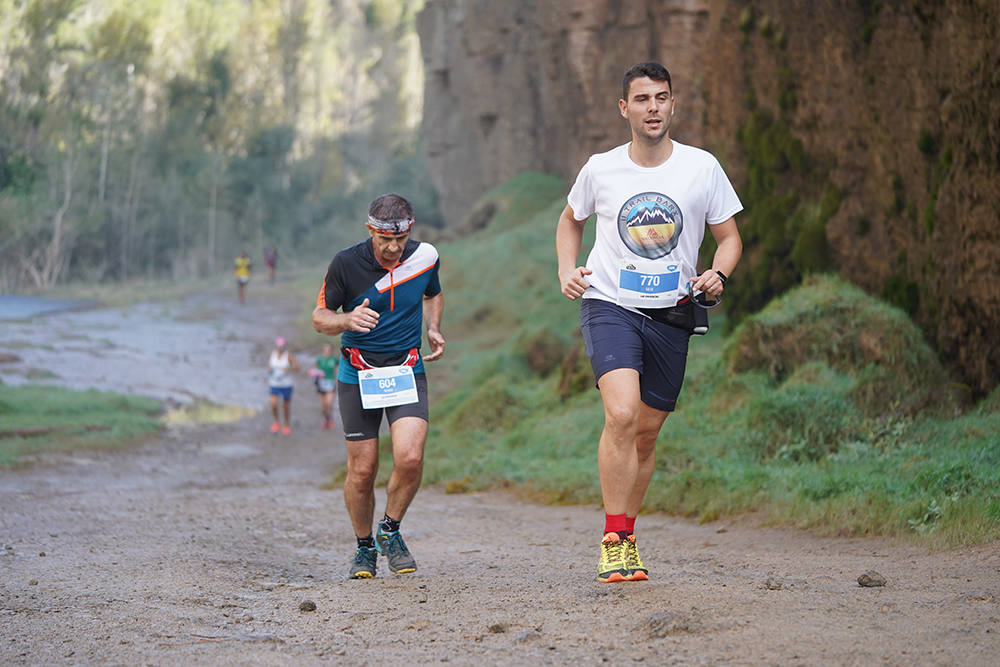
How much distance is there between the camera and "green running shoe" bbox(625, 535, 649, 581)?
5262mm

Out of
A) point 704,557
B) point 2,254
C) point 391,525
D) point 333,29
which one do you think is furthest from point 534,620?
point 333,29

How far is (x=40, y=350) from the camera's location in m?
25.3

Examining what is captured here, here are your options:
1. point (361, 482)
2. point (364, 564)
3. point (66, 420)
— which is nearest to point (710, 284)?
point (361, 482)

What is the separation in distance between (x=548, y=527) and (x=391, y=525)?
9.44ft

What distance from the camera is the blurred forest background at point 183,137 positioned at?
163 feet

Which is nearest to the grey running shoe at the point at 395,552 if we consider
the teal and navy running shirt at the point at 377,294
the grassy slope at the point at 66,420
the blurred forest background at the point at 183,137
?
the teal and navy running shirt at the point at 377,294

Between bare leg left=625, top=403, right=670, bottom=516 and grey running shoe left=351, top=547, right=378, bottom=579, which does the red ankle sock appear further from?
grey running shoe left=351, top=547, right=378, bottom=579

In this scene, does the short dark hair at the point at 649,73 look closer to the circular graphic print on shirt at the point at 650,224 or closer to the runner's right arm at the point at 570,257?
the circular graphic print on shirt at the point at 650,224

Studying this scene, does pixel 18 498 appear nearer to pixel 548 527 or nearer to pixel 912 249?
pixel 548 527

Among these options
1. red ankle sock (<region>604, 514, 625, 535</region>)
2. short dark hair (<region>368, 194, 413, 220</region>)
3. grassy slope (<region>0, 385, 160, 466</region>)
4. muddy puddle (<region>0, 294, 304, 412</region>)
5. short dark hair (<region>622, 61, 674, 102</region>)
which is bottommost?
grassy slope (<region>0, 385, 160, 466</region>)

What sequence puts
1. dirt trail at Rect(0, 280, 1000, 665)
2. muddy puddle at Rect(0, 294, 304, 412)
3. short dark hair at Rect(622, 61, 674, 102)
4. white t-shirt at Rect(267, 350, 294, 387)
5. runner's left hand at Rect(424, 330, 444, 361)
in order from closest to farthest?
1. dirt trail at Rect(0, 280, 1000, 665)
2. short dark hair at Rect(622, 61, 674, 102)
3. runner's left hand at Rect(424, 330, 444, 361)
4. white t-shirt at Rect(267, 350, 294, 387)
5. muddy puddle at Rect(0, 294, 304, 412)

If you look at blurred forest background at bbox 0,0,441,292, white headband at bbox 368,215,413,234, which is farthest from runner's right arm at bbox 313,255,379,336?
blurred forest background at bbox 0,0,441,292

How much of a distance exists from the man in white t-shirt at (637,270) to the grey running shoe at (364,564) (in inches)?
65.0

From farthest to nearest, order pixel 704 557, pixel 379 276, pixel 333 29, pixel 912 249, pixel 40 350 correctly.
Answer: pixel 333 29
pixel 40 350
pixel 912 249
pixel 704 557
pixel 379 276
